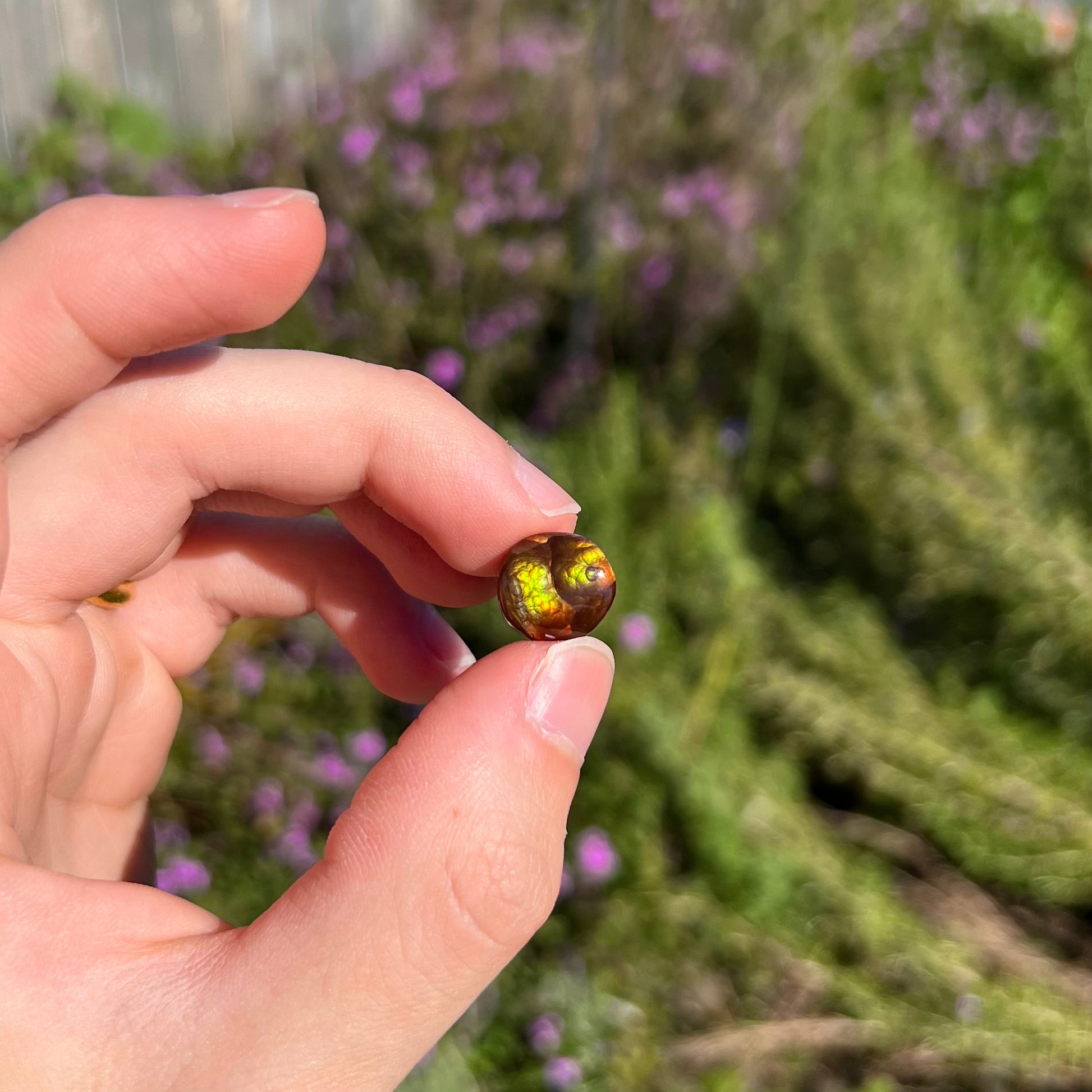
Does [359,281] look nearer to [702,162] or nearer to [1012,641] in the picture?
[702,162]

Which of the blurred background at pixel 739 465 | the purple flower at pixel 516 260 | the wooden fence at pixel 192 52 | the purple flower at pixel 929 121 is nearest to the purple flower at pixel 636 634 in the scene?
the blurred background at pixel 739 465

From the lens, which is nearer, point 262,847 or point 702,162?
point 262,847

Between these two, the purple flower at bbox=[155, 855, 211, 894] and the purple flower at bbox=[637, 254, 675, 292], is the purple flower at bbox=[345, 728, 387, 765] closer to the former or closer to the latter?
the purple flower at bbox=[155, 855, 211, 894]

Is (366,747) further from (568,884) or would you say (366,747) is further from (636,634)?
(636,634)

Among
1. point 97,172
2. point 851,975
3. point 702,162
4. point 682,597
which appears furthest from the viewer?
point 702,162

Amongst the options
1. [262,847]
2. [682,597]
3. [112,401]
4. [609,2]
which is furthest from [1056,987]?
[609,2]

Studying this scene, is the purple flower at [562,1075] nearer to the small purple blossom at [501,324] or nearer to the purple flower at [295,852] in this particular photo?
the purple flower at [295,852]

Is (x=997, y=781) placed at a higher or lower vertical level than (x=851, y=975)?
higher

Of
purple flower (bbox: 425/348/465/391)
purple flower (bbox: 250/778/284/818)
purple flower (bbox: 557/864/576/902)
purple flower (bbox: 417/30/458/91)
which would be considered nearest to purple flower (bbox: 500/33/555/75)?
purple flower (bbox: 417/30/458/91)
